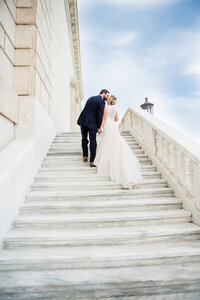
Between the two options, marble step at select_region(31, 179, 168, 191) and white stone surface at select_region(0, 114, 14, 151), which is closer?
white stone surface at select_region(0, 114, 14, 151)

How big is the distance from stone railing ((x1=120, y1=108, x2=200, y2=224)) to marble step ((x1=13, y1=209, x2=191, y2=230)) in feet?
0.96

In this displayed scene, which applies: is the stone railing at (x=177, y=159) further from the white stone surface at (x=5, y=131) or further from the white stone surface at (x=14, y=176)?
the white stone surface at (x=5, y=131)

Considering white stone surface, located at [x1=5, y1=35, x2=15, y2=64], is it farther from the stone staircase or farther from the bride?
the stone staircase

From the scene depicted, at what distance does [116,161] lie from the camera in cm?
354

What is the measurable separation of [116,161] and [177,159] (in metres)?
1.07

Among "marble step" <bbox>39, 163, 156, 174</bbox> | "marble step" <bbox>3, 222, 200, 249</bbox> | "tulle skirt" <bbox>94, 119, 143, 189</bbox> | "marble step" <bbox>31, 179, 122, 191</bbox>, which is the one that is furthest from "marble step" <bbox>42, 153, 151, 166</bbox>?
"marble step" <bbox>3, 222, 200, 249</bbox>

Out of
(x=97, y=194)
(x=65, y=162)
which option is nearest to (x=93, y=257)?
(x=97, y=194)

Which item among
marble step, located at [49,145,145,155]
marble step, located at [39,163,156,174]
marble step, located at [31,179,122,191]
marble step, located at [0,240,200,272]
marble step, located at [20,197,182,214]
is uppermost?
marble step, located at [49,145,145,155]

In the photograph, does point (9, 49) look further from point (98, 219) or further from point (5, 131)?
point (98, 219)

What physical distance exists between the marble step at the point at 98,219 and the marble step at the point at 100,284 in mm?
667

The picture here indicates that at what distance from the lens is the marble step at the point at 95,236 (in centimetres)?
223

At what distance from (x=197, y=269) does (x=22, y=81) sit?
3797 millimetres

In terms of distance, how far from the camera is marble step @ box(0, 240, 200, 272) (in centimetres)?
194

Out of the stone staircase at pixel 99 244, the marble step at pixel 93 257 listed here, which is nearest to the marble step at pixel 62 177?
the stone staircase at pixel 99 244
